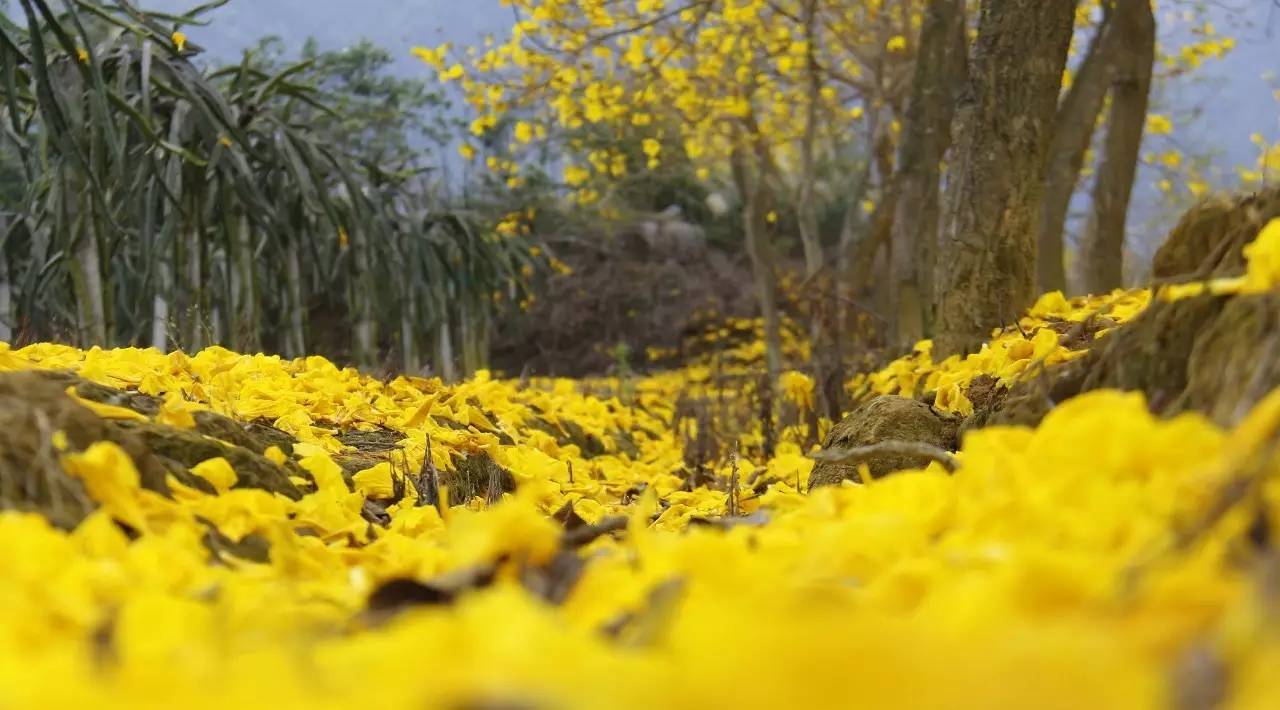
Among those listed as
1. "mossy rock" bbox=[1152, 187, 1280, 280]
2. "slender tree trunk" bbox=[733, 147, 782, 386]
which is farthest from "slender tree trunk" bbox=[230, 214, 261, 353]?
"mossy rock" bbox=[1152, 187, 1280, 280]

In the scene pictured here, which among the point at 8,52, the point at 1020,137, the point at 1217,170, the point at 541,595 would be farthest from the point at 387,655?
the point at 1217,170

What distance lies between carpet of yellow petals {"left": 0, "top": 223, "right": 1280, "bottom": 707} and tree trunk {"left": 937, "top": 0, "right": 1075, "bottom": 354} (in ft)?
8.89

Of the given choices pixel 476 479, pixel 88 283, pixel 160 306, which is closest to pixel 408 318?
pixel 160 306

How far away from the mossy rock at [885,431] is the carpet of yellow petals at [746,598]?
2.67ft

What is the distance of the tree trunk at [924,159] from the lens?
629 cm

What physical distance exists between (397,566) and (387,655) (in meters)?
0.60

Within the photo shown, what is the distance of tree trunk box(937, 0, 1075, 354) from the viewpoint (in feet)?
12.6

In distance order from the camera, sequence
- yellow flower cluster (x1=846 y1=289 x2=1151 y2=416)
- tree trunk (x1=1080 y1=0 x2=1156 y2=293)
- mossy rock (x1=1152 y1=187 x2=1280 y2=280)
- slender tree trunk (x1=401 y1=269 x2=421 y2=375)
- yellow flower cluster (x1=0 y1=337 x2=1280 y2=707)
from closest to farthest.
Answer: yellow flower cluster (x1=0 y1=337 x2=1280 y2=707) < mossy rock (x1=1152 y1=187 x2=1280 y2=280) < yellow flower cluster (x1=846 y1=289 x2=1151 y2=416) < tree trunk (x1=1080 y1=0 x2=1156 y2=293) < slender tree trunk (x1=401 y1=269 x2=421 y2=375)

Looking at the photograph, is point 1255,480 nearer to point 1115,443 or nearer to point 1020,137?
point 1115,443

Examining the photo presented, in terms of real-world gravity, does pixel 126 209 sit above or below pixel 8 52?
below

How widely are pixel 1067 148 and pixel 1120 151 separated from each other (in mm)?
310

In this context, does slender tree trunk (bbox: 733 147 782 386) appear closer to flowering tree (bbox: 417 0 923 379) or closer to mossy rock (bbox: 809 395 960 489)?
flowering tree (bbox: 417 0 923 379)

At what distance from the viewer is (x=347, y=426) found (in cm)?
310

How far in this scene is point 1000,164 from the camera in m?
3.93
